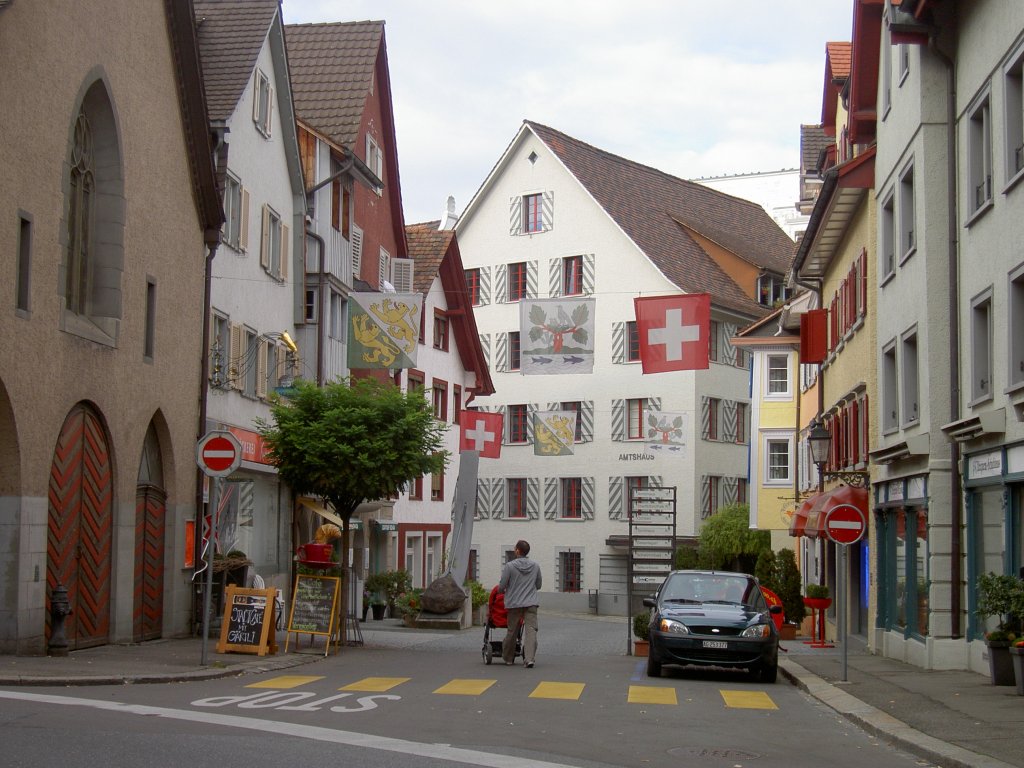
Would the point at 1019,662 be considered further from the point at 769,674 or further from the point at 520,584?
the point at 520,584

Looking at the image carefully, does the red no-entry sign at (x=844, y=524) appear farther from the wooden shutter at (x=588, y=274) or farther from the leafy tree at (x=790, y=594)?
the wooden shutter at (x=588, y=274)

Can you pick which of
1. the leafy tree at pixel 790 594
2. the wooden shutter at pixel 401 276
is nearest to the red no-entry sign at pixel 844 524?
the leafy tree at pixel 790 594

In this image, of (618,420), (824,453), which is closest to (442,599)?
(824,453)

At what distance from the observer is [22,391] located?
18766mm

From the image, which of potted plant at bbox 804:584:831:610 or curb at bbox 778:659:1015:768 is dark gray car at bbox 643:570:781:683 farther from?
potted plant at bbox 804:584:831:610

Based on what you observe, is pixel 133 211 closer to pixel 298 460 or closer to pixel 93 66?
pixel 93 66

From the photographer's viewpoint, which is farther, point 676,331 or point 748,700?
point 676,331

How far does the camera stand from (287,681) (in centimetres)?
1781

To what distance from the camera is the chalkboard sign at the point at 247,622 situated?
21141mm

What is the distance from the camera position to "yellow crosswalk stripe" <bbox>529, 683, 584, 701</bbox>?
662 inches

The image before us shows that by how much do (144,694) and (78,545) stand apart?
21.9ft

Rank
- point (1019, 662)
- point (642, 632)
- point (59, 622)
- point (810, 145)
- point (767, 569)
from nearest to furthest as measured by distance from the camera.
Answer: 1. point (1019, 662)
2. point (59, 622)
3. point (642, 632)
4. point (767, 569)
5. point (810, 145)

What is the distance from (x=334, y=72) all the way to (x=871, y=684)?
86.0 feet

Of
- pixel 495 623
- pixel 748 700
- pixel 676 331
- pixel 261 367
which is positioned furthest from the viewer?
pixel 261 367
